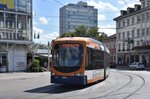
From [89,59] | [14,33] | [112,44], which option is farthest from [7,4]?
[112,44]

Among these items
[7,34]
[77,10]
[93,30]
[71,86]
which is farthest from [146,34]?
[71,86]

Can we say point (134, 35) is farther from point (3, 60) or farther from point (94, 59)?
point (94, 59)

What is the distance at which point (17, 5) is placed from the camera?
49625 mm

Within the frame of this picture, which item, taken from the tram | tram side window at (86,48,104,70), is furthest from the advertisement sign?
the tram

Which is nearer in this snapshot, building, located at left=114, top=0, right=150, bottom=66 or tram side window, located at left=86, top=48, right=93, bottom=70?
tram side window, located at left=86, top=48, right=93, bottom=70

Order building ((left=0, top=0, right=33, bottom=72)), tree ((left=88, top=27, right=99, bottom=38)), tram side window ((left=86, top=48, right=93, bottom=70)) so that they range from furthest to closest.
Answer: tree ((left=88, top=27, right=99, bottom=38)), building ((left=0, top=0, right=33, bottom=72)), tram side window ((left=86, top=48, right=93, bottom=70))

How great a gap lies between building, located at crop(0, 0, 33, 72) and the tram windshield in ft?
85.6

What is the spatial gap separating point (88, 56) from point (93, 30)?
68796 mm

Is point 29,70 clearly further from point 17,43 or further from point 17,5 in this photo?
point 17,5

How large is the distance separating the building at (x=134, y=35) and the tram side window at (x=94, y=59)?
45571 mm

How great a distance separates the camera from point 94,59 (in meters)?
22.6

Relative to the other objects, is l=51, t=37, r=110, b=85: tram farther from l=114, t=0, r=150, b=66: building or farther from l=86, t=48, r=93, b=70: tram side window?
l=114, t=0, r=150, b=66: building

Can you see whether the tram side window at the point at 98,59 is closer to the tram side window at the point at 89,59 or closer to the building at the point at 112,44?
the tram side window at the point at 89,59

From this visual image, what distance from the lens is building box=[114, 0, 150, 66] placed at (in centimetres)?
7394
